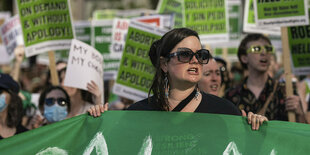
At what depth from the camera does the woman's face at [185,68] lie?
4.02m

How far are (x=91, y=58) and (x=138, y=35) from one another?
0.84m

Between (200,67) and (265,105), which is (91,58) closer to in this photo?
(265,105)

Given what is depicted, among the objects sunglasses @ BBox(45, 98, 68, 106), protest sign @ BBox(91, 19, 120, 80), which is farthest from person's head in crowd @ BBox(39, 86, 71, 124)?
protest sign @ BBox(91, 19, 120, 80)

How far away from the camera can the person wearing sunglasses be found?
596 centimetres

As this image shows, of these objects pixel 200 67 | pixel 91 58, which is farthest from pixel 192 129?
pixel 91 58

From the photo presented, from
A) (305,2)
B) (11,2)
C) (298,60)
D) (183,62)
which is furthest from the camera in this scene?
(11,2)

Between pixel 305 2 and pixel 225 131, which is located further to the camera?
pixel 305 2

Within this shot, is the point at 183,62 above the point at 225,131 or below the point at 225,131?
above

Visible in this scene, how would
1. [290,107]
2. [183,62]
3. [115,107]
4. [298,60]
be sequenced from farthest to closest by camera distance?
[115,107], [298,60], [290,107], [183,62]

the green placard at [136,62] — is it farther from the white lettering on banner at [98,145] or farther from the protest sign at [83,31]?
the protest sign at [83,31]

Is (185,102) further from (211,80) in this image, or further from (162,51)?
(211,80)

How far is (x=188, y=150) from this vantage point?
4121mm

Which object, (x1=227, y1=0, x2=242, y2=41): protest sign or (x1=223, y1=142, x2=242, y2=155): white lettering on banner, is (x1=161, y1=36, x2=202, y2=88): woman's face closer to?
(x1=223, y1=142, x2=242, y2=155): white lettering on banner

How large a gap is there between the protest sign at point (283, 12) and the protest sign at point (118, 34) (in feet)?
9.40
